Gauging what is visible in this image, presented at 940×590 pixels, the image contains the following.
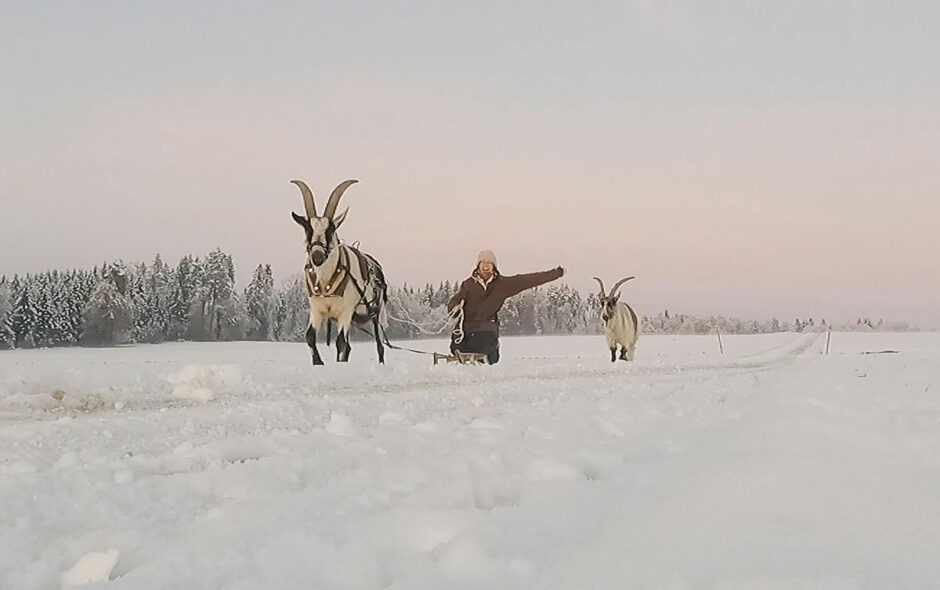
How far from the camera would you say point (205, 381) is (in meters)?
7.26

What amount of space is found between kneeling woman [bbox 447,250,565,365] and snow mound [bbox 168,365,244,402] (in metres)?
5.24

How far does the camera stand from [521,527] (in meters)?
2.30

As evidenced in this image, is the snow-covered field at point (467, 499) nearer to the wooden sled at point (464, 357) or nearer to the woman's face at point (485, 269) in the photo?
the wooden sled at point (464, 357)

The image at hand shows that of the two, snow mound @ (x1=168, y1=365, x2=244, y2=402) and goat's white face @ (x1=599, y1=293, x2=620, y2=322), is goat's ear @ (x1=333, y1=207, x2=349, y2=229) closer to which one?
snow mound @ (x1=168, y1=365, x2=244, y2=402)

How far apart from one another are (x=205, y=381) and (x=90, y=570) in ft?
18.6

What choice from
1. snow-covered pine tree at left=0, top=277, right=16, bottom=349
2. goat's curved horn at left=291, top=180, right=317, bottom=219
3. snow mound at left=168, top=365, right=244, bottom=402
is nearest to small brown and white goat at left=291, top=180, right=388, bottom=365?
goat's curved horn at left=291, top=180, right=317, bottom=219

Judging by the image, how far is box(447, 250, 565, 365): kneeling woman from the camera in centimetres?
1218

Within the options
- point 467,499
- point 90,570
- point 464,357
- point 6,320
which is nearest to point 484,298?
point 464,357

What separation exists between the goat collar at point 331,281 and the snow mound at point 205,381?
3.62 meters

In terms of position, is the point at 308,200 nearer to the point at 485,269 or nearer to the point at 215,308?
the point at 485,269

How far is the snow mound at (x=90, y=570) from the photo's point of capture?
1.83 meters

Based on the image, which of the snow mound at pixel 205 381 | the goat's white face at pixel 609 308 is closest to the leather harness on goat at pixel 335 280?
the snow mound at pixel 205 381

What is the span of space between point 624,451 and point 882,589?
2.10 metres

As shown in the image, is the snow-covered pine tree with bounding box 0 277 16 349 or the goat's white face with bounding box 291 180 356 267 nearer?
the goat's white face with bounding box 291 180 356 267
